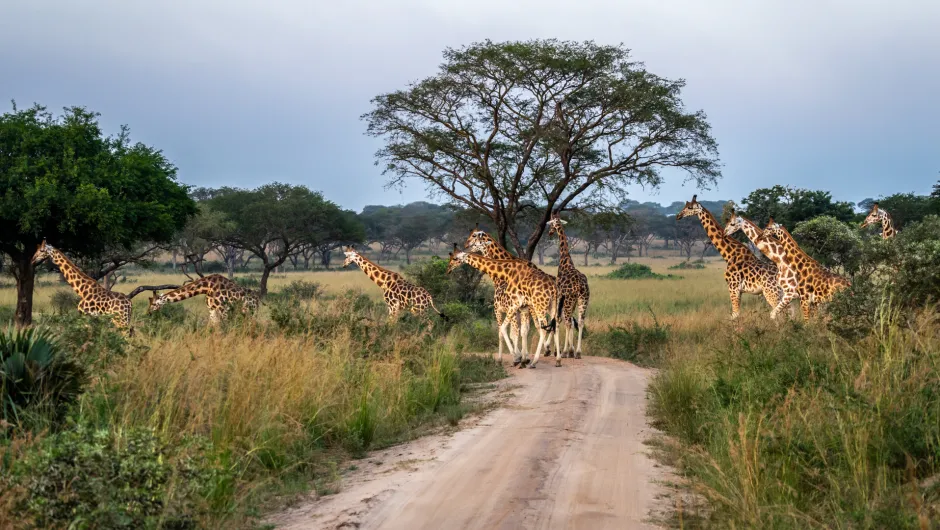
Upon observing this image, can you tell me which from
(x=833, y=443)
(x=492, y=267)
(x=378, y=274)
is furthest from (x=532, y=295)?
(x=833, y=443)

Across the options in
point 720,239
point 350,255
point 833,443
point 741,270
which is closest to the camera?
point 833,443

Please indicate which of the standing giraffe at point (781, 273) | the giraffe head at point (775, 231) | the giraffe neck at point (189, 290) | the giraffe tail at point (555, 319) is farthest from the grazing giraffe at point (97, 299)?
the giraffe head at point (775, 231)

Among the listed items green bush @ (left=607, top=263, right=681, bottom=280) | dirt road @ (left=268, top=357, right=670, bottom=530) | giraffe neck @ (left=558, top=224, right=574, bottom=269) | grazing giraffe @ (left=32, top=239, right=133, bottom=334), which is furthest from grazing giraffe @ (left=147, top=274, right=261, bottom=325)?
green bush @ (left=607, top=263, right=681, bottom=280)

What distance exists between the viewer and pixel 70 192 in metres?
21.0

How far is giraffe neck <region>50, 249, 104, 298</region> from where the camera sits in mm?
16797

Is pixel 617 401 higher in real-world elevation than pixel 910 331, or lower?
lower

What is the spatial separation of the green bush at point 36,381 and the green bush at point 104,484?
1.40 m

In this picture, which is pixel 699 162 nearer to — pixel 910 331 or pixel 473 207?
pixel 473 207

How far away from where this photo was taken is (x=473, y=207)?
2614 cm

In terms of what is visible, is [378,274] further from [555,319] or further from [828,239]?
[828,239]

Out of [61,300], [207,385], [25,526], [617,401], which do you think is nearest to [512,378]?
[617,401]

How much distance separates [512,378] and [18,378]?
7.68m

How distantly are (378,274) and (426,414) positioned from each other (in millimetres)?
7876

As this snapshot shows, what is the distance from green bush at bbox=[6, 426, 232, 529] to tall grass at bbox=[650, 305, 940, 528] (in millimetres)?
3300
